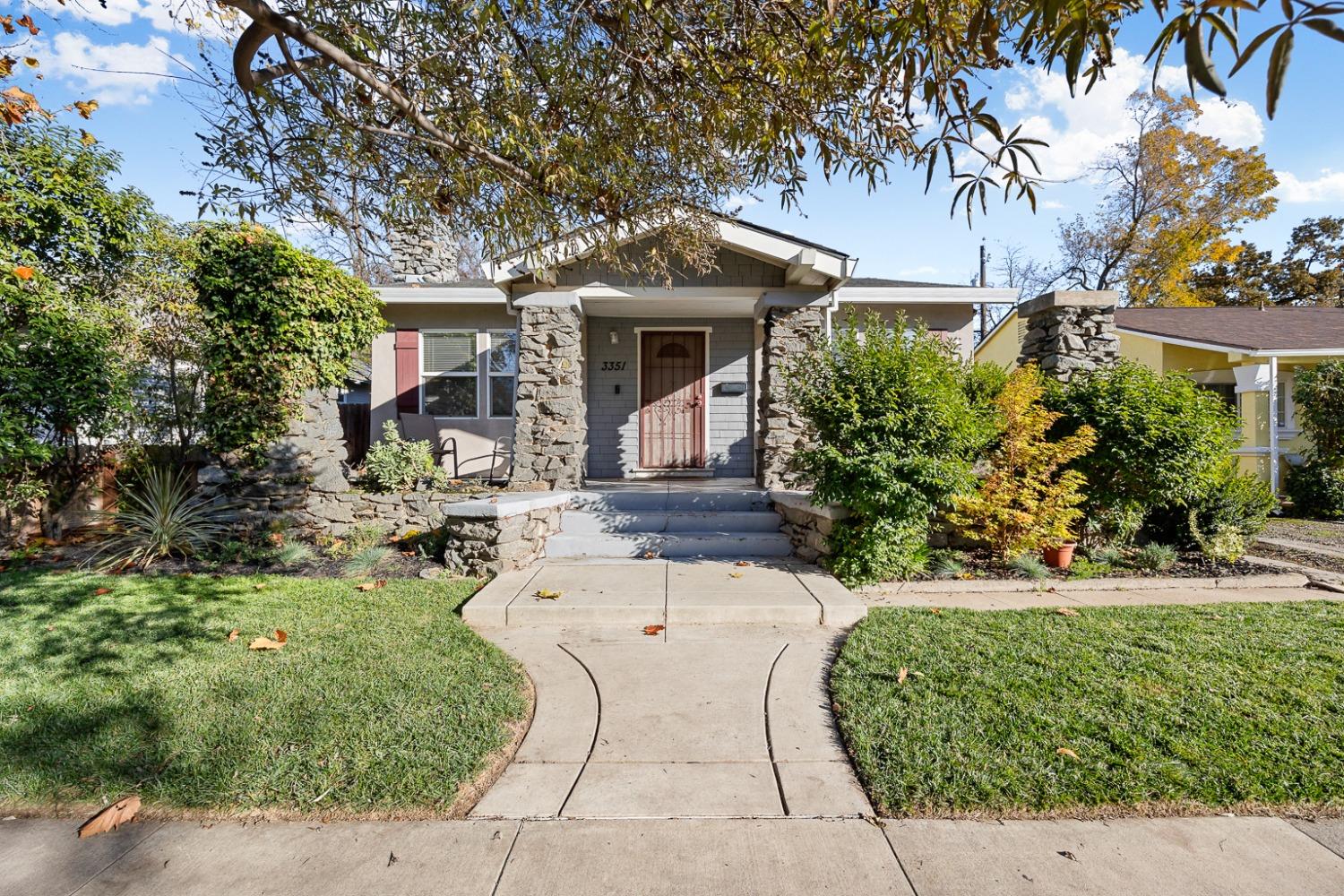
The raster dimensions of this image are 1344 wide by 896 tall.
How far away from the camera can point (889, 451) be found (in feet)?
16.0

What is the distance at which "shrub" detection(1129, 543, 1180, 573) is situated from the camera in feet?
17.6

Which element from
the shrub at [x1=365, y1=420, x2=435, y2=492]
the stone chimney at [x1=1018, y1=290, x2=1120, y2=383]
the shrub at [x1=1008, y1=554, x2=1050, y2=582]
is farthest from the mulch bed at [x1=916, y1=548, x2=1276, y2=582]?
the shrub at [x1=365, y1=420, x2=435, y2=492]

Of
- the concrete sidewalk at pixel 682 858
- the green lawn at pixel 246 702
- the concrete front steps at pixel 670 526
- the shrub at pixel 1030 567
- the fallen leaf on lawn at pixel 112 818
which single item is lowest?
the concrete sidewalk at pixel 682 858

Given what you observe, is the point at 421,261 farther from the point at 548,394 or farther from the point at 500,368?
the point at 548,394

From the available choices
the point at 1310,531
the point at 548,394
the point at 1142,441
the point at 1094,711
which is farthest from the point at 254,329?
the point at 1310,531

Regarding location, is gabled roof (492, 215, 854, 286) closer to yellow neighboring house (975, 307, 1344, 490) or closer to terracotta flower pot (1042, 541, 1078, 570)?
terracotta flower pot (1042, 541, 1078, 570)

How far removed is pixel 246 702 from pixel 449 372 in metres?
8.07

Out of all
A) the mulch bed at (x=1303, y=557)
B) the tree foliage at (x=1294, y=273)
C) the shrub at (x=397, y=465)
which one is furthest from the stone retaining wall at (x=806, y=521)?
the tree foliage at (x=1294, y=273)

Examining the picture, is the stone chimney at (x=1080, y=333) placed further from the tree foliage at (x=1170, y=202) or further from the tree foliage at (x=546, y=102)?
the tree foliage at (x=1170, y=202)

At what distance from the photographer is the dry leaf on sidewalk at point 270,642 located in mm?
3693

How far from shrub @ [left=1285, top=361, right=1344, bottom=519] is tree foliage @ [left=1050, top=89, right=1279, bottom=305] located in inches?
482

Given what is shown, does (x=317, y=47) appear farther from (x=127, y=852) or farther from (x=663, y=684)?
(x=663, y=684)

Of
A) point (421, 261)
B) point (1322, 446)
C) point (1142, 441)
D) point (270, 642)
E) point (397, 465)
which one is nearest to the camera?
point (270, 642)

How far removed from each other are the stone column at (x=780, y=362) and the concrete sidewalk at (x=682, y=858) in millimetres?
5610
